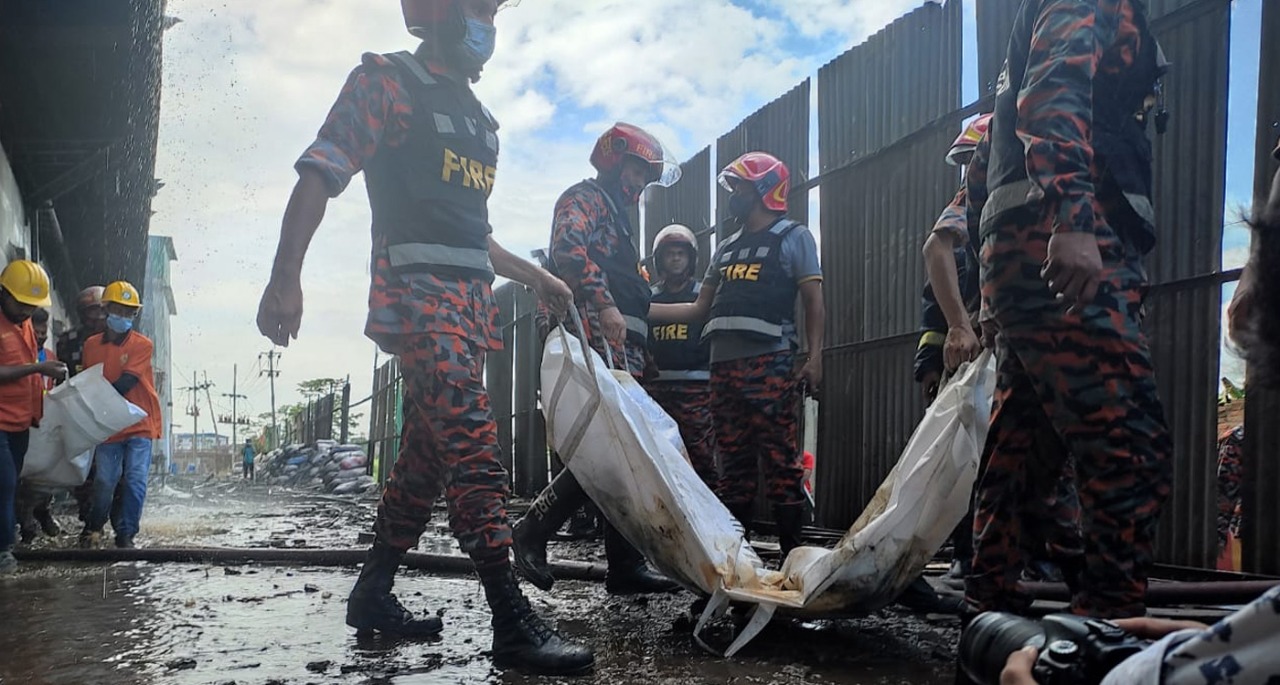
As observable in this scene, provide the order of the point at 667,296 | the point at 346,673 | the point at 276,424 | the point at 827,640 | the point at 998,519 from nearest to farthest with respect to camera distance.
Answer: the point at 998,519 → the point at 346,673 → the point at 827,640 → the point at 667,296 → the point at 276,424

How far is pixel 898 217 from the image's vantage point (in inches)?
208

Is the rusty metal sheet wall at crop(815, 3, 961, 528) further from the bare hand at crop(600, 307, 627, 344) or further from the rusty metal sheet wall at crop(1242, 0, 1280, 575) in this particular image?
the bare hand at crop(600, 307, 627, 344)

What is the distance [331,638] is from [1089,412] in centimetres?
238

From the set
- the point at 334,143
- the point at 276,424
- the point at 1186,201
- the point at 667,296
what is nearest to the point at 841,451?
the point at 667,296

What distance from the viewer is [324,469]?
19703 millimetres

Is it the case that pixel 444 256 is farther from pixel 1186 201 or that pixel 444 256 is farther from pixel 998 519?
pixel 1186 201

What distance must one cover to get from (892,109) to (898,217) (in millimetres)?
639

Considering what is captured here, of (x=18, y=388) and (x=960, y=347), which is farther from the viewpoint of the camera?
(x=18, y=388)

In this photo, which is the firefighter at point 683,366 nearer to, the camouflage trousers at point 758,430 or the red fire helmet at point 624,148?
the camouflage trousers at point 758,430

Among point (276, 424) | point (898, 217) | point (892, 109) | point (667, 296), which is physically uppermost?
point (892, 109)

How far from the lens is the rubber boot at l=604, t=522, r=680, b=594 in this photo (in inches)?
151

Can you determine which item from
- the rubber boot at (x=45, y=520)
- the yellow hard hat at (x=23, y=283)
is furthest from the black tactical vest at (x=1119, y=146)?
the rubber boot at (x=45, y=520)

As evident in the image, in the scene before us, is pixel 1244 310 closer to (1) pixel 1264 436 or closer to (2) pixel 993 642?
(2) pixel 993 642

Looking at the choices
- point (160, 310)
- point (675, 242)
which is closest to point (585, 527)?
point (675, 242)
